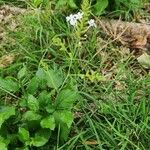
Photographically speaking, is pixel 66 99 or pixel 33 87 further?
pixel 33 87

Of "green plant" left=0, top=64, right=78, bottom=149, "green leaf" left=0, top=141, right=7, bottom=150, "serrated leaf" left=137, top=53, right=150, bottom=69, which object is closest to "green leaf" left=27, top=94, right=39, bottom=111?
"green plant" left=0, top=64, right=78, bottom=149

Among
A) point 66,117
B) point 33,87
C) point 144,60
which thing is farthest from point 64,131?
point 144,60

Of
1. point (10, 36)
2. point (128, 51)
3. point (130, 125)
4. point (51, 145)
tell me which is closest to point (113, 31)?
point (128, 51)

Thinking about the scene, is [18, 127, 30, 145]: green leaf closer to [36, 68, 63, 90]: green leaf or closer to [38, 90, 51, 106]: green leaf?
[38, 90, 51, 106]: green leaf

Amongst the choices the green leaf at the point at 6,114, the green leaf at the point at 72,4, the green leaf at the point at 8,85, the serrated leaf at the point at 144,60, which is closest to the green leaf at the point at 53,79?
the green leaf at the point at 8,85

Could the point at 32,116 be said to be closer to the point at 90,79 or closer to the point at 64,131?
the point at 64,131
